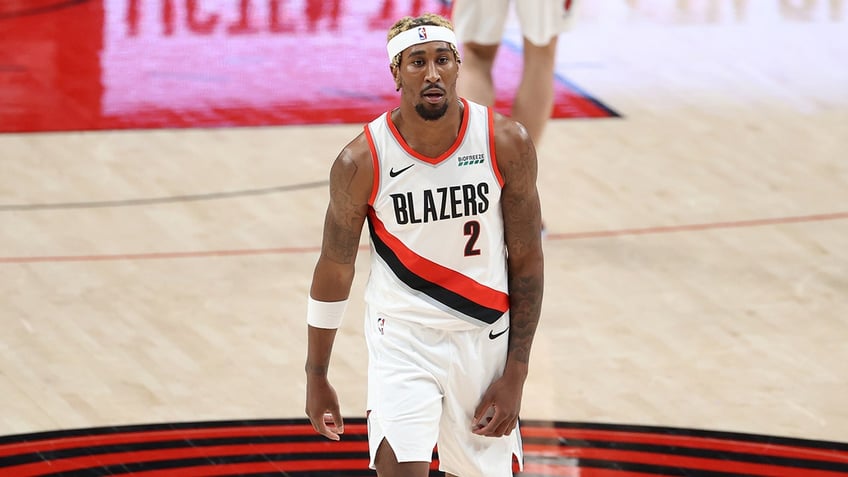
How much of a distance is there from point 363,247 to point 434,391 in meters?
3.22

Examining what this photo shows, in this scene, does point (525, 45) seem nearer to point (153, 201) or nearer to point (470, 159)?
point (153, 201)

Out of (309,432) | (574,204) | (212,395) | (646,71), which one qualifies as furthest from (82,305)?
(646,71)

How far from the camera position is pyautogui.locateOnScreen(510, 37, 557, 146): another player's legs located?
260 inches

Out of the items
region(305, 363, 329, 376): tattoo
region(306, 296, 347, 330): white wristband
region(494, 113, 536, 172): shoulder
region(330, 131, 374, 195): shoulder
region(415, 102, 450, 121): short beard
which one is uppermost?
region(415, 102, 450, 121): short beard

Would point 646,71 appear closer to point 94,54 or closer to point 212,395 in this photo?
point 94,54

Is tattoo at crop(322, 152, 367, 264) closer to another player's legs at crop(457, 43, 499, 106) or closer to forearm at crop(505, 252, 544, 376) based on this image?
forearm at crop(505, 252, 544, 376)

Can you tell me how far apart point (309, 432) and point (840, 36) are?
22.4ft

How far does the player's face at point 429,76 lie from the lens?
3473mm

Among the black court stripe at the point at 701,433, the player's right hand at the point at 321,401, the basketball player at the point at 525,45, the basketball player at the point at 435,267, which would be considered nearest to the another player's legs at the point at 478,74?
the basketball player at the point at 525,45

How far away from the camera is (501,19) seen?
21.4ft

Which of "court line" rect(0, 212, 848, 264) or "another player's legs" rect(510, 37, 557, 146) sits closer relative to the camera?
"court line" rect(0, 212, 848, 264)

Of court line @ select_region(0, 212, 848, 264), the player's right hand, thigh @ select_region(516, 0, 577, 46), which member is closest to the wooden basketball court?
court line @ select_region(0, 212, 848, 264)

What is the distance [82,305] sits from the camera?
19.8ft

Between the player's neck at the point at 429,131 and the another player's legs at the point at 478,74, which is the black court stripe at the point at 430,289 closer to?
the player's neck at the point at 429,131
